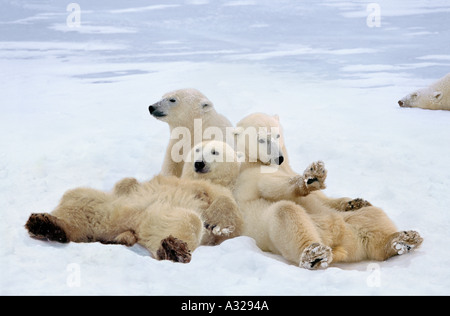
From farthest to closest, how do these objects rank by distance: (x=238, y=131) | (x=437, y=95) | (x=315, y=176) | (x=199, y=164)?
Answer: (x=437, y=95) < (x=238, y=131) < (x=199, y=164) < (x=315, y=176)

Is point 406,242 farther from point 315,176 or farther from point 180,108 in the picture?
point 180,108

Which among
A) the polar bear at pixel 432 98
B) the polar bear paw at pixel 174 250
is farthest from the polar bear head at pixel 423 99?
the polar bear paw at pixel 174 250

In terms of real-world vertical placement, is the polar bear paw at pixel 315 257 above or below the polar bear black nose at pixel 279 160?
below

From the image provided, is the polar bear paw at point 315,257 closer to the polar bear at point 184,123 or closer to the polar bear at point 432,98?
the polar bear at point 184,123

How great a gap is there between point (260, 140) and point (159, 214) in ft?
3.45

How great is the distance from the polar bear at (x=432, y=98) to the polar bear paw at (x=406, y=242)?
6.02 metres

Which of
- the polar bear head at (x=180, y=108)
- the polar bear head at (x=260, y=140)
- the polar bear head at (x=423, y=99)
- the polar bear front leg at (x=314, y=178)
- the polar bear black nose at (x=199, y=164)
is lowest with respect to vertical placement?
the polar bear front leg at (x=314, y=178)

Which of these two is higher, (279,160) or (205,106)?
(205,106)

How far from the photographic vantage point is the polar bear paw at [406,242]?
3.98 meters

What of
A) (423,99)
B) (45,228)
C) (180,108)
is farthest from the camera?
(423,99)

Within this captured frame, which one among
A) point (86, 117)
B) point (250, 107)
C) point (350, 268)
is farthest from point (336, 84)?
point (350, 268)

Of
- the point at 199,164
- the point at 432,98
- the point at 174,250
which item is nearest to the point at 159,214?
the point at 174,250

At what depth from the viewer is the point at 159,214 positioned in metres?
3.94

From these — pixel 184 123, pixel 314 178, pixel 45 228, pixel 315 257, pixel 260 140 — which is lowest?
pixel 315 257
